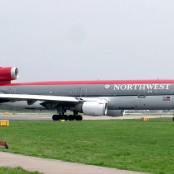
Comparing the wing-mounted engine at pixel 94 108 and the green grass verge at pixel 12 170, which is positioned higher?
the wing-mounted engine at pixel 94 108

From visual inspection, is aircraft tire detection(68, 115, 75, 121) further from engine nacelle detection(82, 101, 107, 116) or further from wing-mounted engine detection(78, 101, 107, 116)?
engine nacelle detection(82, 101, 107, 116)

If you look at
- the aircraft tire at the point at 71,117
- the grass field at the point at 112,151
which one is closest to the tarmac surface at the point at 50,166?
the grass field at the point at 112,151

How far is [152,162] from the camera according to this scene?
14875 mm

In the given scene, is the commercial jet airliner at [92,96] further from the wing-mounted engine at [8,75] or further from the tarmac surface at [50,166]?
the tarmac surface at [50,166]

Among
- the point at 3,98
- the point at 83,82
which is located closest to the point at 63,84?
the point at 83,82

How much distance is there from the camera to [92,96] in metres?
49.1

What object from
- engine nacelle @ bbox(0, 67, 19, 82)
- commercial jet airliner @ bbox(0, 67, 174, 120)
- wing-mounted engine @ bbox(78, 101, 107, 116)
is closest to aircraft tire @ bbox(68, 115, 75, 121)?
commercial jet airliner @ bbox(0, 67, 174, 120)

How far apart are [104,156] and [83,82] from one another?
1338 inches

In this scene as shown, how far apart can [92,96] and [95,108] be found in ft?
7.92

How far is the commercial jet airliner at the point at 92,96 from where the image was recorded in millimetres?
47438

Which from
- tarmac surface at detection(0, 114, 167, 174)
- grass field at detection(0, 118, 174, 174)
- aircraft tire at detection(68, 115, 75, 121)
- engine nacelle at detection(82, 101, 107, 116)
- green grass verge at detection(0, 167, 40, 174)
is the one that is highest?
engine nacelle at detection(82, 101, 107, 116)

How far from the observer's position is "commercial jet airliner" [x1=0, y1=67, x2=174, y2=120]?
47.4 metres

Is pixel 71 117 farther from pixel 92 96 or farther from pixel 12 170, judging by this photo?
pixel 12 170

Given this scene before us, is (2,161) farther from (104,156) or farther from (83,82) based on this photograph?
(83,82)
